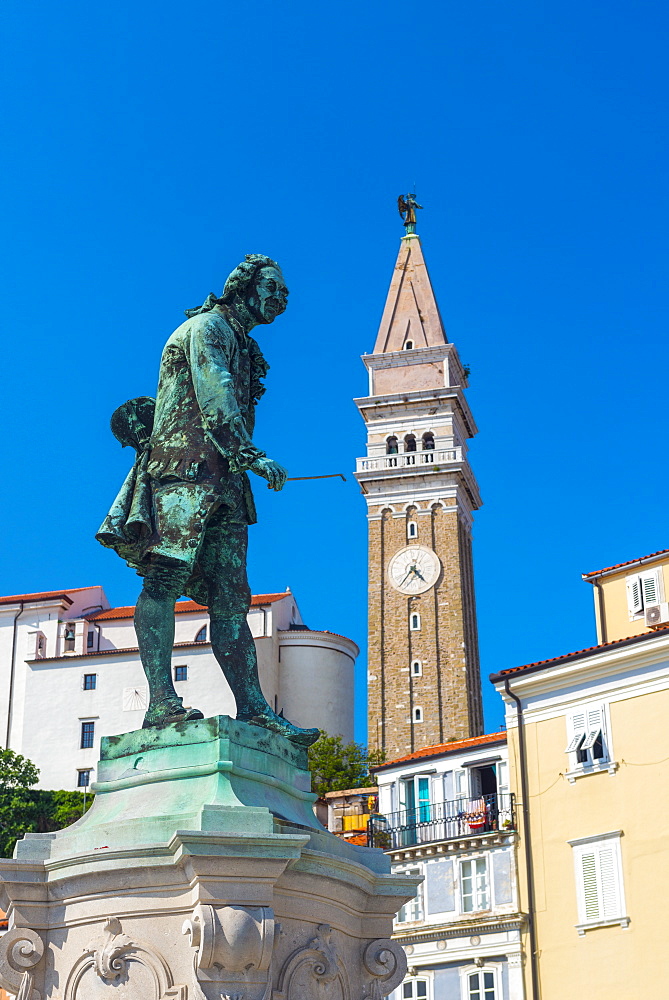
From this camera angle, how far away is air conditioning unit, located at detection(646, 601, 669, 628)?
126 ft

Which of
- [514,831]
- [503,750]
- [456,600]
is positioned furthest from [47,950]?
[456,600]

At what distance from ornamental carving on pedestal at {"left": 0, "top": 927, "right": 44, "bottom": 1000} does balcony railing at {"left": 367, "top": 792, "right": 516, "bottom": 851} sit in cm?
2873

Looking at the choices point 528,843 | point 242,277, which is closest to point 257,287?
point 242,277

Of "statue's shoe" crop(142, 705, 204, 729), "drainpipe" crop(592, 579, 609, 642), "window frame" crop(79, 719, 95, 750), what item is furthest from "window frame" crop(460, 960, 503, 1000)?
"window frame" crop(79, 719, 95, 750)

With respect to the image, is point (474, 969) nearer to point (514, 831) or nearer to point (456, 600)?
point (514, 831)

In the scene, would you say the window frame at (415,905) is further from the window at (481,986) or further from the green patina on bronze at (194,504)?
the green patina on bronze at (194,504)

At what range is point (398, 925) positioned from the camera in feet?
112

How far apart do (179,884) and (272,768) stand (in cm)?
84

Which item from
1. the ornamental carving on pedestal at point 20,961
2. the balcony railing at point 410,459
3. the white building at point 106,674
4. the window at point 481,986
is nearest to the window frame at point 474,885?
the window at point 481,986

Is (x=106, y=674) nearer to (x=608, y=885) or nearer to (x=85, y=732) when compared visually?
(x=85, y=732)

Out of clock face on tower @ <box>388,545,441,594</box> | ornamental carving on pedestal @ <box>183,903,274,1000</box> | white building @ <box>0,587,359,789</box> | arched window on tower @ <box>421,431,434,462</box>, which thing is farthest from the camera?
arched window on tower @ <box>421,431,434,462</box>

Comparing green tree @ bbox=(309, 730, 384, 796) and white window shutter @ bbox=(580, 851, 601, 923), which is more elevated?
green tree @ bbox=(309, 730, 384, 796)

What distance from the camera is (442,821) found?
115 feet

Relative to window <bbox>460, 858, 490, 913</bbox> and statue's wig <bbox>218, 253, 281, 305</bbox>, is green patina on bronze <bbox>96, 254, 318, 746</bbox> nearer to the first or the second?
statue's wig <bbox>218, 253, 281, 305</bbox>
